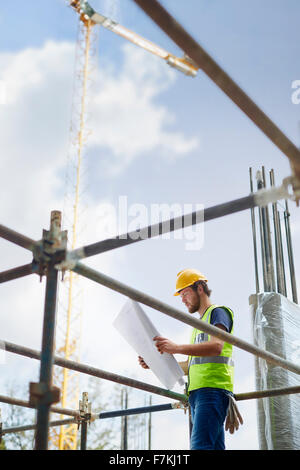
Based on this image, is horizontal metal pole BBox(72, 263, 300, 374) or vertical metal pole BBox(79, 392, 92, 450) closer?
horizontal metal pole BBox(72, 263, 300, 374)

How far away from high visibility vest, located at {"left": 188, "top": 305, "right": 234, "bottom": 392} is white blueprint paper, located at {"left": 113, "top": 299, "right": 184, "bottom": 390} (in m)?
0.11

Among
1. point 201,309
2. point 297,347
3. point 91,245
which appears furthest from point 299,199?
point 297,347

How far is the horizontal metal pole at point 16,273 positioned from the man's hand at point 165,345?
1.09 m

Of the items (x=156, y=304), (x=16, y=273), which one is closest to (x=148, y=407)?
(x=156, y=304)

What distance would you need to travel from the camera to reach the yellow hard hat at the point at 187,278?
377 centimetres

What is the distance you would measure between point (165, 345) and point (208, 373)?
37cm

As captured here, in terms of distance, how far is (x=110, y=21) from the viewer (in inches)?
1561

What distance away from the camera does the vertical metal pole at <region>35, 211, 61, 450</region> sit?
1.98 meters

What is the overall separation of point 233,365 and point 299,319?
2.47 m

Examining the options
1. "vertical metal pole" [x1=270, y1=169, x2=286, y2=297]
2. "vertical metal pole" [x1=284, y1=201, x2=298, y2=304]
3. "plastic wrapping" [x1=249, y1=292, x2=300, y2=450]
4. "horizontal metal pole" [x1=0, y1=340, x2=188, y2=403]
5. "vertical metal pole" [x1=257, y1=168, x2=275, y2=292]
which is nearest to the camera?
"horizontal metal pole" [x1=0, y1=340, x2=188, y2=403]

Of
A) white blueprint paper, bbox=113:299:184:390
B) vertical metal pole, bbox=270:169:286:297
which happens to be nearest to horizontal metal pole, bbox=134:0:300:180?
white blueprint paper, bbox=113:299:184:390

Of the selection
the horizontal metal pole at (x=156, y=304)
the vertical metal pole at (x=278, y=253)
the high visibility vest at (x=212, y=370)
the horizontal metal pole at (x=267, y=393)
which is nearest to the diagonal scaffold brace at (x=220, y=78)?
the horizontal metal pole at (x=156, y=304)

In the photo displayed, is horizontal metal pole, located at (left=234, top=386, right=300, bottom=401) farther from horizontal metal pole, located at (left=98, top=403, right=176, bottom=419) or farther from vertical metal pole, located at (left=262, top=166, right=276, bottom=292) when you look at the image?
vertical metal pole, located at (left=262, top=166, right=276, bottom=292)

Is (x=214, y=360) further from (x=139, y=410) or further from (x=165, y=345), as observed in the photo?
(x=139, y=410)
